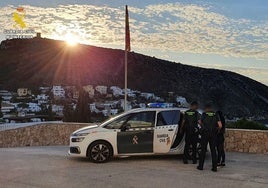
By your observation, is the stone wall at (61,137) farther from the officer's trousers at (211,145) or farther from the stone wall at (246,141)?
the officer's trousers at (211,145)

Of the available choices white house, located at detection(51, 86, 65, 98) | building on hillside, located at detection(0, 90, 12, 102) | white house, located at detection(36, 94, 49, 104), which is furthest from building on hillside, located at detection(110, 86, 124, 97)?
building on hillside, located at detection(0, 90, 12, 102)

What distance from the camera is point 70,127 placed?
20812 millimetres

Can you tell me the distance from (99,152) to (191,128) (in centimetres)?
258

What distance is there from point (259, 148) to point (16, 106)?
44337 millimetres

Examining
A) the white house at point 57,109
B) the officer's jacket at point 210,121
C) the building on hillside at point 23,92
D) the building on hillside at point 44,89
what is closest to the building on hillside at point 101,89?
the building on hillside at point 44,89

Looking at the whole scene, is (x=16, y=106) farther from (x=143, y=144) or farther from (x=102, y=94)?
(x=143, y=144)

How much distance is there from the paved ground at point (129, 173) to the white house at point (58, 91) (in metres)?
44.6

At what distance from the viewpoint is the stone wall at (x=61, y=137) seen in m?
14.5

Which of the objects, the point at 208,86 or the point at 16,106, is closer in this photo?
the point at 16,106

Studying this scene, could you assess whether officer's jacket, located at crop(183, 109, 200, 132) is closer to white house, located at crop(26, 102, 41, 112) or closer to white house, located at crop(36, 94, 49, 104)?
white house, located at crop(26, 102, 41, 112)

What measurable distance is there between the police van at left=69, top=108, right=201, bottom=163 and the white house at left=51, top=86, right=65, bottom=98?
44510 millimetres

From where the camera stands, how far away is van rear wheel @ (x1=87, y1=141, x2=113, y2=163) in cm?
1224

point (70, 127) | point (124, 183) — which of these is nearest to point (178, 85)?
point (70, 127)

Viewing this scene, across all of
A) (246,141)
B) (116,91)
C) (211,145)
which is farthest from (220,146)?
(116,91)
